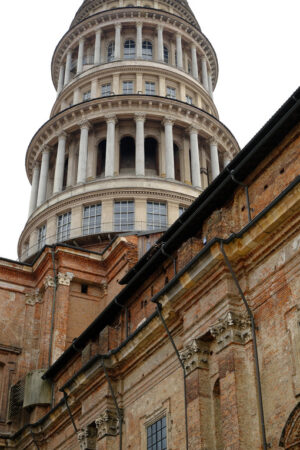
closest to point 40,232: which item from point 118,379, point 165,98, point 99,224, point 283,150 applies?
point 99,224

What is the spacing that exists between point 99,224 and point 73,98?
49.7ft

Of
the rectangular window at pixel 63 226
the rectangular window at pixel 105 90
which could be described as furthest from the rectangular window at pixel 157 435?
the rectangular window at pixel 105 90

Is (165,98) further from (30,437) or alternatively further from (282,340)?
(282,340)

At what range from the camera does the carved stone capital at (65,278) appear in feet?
114

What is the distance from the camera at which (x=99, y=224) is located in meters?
42.0

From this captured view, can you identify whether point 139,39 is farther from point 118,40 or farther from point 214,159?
point 214,159

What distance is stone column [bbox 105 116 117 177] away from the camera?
44.9 metres

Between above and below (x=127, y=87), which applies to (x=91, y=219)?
below

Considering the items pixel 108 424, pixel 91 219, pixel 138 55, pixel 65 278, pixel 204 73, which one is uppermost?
pixel 204 73

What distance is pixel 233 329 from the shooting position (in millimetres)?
17672

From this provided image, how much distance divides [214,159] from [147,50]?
11818mm

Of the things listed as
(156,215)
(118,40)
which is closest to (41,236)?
(156,215)

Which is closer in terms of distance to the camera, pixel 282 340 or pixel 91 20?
pixel 282 340

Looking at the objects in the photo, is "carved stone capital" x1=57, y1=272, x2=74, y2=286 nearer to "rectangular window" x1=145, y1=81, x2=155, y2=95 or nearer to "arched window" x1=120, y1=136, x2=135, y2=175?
"arched window" x1=120, y1=136, x2=135, y2=175
